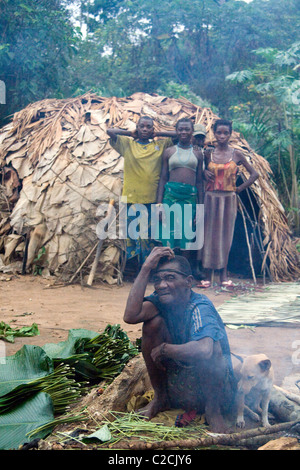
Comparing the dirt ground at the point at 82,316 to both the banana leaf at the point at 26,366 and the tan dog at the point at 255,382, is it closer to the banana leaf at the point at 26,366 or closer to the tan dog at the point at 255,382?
the tan dog at the point at 255,382

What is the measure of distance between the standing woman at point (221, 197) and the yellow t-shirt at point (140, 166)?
0.58 m

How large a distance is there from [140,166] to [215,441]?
156 inches

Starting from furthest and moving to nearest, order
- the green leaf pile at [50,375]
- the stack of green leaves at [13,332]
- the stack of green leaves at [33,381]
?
the stack of green leaves at [13,332] < the stack of green leaves at [33,381] < the green leaf pile at [50,375]

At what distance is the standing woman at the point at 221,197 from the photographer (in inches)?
224

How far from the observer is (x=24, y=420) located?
6.94 ft

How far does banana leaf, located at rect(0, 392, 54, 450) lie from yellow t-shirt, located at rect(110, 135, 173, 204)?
3.73 meters

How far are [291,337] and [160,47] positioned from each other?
11239 millimetres

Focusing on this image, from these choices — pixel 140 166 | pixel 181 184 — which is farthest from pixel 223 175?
pixel 140 166

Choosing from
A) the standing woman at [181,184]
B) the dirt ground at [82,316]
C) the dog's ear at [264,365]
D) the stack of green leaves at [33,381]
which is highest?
the standing woman at [181,184]

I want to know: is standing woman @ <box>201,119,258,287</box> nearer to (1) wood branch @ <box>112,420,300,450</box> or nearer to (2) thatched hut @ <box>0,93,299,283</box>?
(2) thatched hut @ <box>0,93,299,283</box>

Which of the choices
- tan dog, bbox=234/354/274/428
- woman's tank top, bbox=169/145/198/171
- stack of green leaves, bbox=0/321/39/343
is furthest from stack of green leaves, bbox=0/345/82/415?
woman's tank top, bbox=169/145/198/171

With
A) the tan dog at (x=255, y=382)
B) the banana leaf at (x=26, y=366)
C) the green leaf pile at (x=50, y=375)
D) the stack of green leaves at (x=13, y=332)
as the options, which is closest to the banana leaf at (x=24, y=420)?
the green leaf pile at (x=50, y=375)
